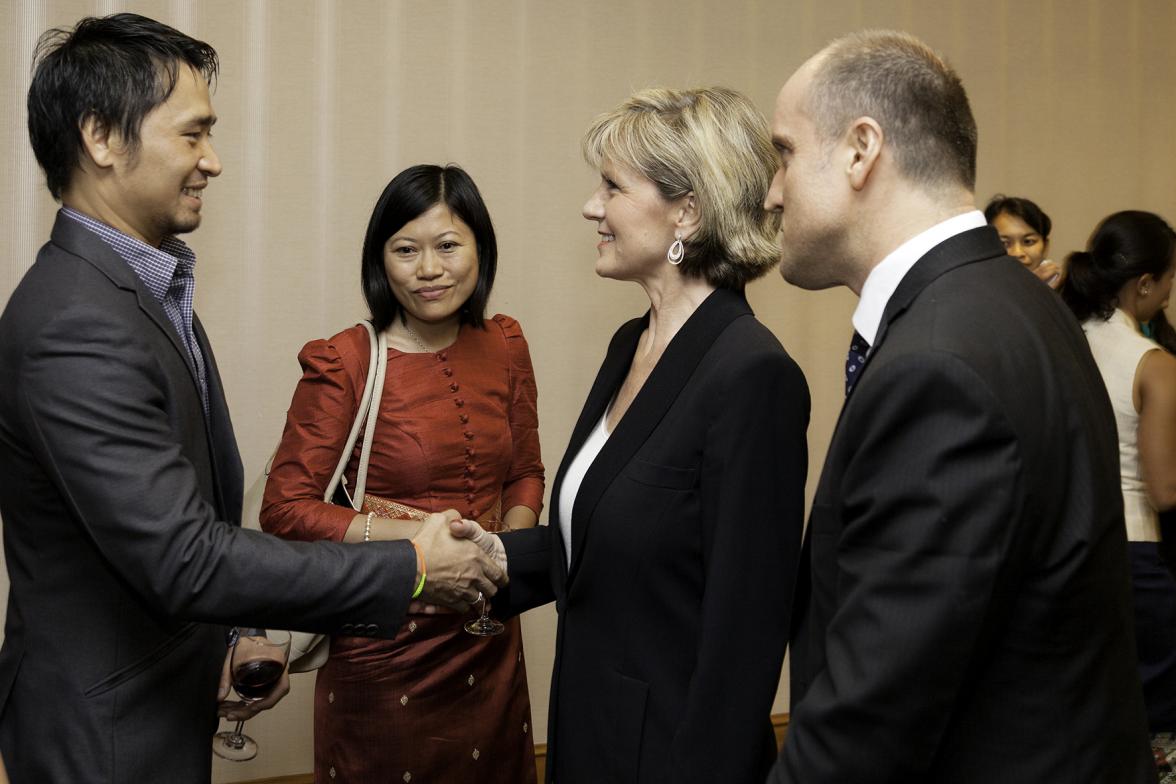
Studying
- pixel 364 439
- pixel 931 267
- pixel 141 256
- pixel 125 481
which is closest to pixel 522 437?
pixel 364 439

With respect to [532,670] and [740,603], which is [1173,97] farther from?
[740,603]

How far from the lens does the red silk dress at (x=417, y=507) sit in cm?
256

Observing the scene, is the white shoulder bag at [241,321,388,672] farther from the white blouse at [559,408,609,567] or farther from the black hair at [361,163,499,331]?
the white blouse at [559,408,609,567]

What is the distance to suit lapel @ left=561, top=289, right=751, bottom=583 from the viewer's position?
6.13ft

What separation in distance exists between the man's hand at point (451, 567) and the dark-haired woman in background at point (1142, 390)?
179 centimetres

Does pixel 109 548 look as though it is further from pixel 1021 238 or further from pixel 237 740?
pixel 1021 238

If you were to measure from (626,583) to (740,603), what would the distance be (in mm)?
225

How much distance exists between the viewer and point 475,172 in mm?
4043

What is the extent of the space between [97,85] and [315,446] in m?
1.01

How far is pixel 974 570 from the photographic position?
1.15 m

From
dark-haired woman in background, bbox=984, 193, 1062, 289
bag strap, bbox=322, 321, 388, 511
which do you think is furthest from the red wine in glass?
dark-haired woman in background, bbox=984, 193, 1062, 289

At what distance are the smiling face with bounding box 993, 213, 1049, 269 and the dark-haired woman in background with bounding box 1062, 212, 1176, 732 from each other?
37 cm

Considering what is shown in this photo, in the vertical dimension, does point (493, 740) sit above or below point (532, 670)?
above

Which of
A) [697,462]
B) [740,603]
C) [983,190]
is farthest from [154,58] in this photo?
[983,190]
